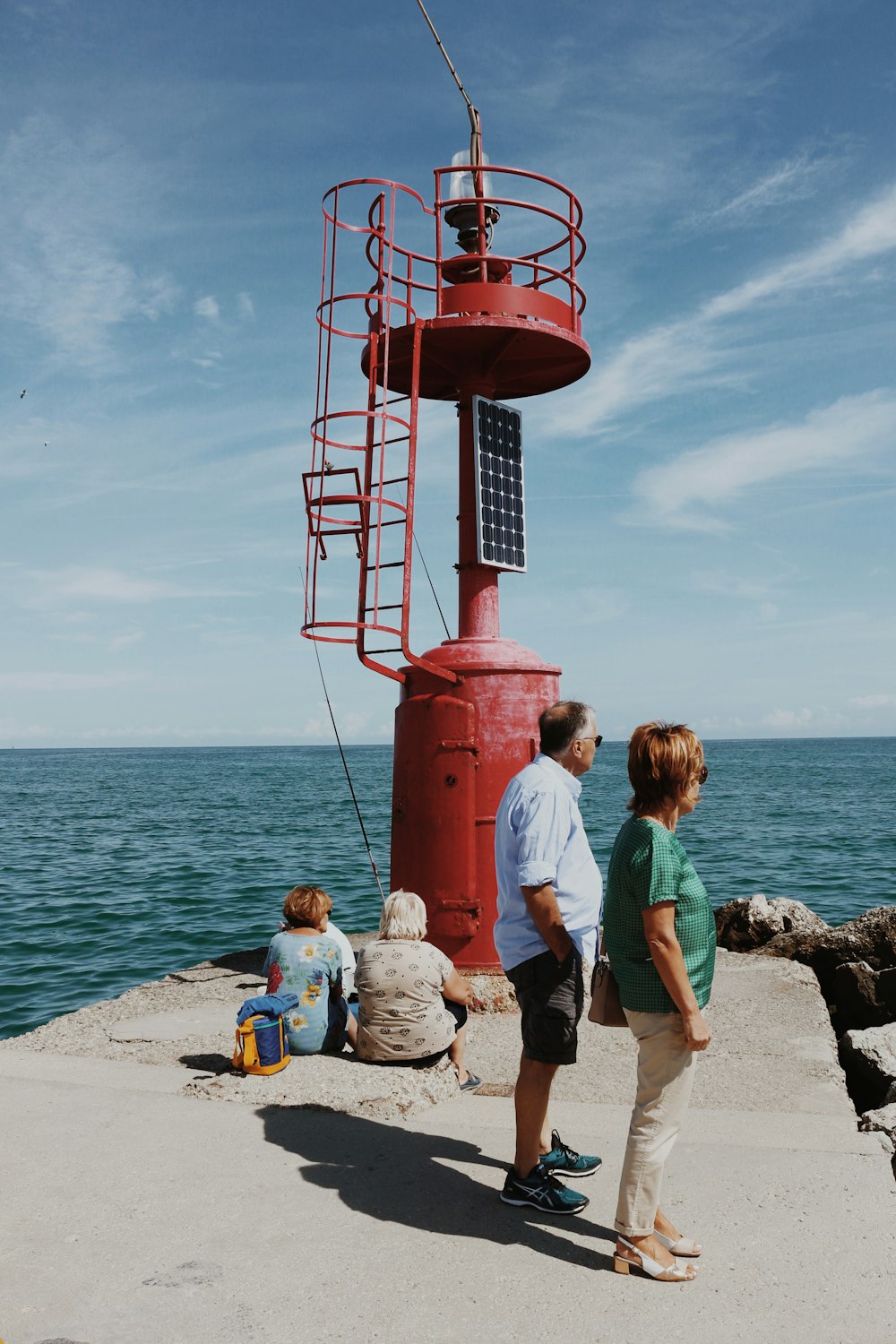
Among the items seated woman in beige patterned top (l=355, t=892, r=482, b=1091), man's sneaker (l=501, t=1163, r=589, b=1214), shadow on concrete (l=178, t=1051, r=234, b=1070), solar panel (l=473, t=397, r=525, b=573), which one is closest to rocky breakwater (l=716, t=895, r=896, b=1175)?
seated woman in beige patterned top (l=355, t=892, r=482, b=1091)

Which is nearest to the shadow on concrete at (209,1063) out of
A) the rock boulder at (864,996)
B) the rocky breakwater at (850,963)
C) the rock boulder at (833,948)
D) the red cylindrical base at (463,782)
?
the red cylindrical base at (463,782)

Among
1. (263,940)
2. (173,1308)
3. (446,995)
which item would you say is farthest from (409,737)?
(263,940)

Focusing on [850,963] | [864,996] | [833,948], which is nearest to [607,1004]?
[864,996]

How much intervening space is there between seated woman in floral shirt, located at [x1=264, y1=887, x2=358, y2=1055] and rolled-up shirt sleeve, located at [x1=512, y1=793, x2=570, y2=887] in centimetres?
239

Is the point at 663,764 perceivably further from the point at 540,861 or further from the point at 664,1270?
the point at 664,1270

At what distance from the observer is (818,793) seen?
160 ft

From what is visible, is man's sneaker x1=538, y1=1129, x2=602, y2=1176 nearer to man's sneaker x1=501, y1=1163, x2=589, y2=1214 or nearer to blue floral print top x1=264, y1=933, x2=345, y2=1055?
man's sneaker x1=501, y1=1163, x2=589, y2=1214

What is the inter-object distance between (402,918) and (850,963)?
5.33 m

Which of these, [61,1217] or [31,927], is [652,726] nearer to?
[61,1217]

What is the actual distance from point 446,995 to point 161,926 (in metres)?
9.97

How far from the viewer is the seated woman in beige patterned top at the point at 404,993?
5770mm

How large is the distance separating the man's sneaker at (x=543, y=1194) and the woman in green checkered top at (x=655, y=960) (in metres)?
0.45

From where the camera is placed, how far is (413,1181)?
4.61 metres

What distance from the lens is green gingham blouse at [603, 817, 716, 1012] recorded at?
3709 millimetres
